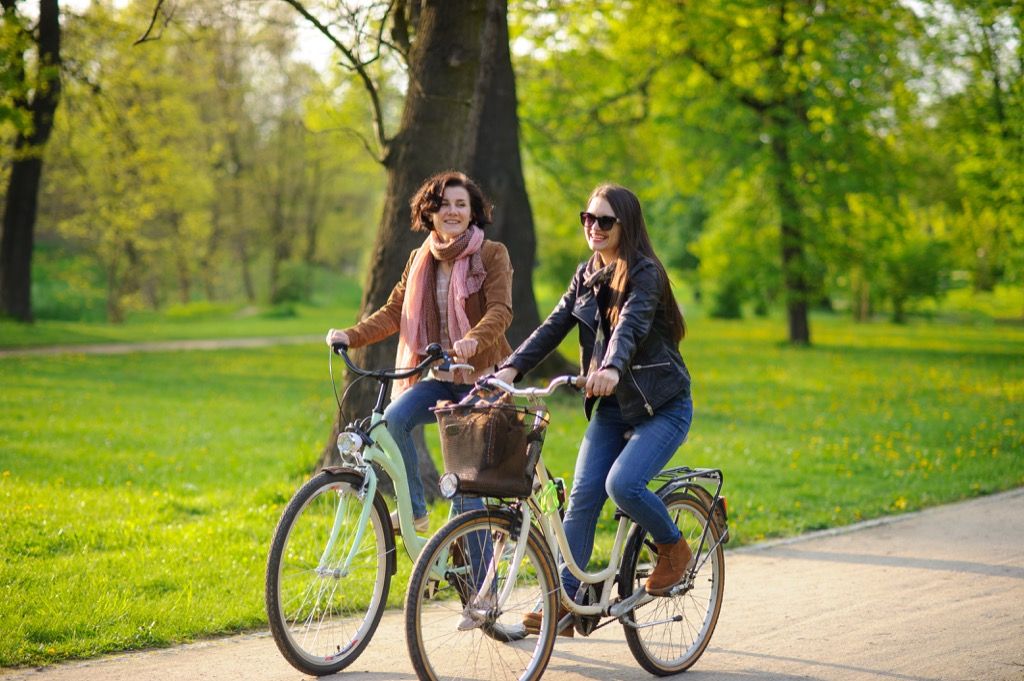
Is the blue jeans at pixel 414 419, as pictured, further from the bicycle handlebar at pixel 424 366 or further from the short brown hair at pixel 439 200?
the short brown hair at pixel 439 200

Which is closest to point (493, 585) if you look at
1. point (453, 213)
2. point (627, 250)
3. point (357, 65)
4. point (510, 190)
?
point (627, 250)

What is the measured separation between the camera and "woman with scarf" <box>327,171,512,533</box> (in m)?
5.25

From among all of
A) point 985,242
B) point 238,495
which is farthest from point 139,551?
point 985,242

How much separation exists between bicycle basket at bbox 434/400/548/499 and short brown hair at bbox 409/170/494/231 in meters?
1.40

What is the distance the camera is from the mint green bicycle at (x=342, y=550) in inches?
180

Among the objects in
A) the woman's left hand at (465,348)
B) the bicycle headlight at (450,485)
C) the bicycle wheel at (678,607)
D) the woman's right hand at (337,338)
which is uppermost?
the woman's right hand at (337,338)

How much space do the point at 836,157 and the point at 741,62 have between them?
3268 millimetres

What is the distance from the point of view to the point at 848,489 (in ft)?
31.8

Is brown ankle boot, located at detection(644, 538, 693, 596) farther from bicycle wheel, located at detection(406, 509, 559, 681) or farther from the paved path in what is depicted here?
bicycle wheel, located at detection(406, 509, 559, 681)

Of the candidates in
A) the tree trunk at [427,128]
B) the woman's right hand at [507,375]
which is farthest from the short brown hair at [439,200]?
the tree trunk at [427,128]

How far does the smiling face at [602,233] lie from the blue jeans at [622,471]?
0.65 meters

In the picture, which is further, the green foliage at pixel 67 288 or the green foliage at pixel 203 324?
the green foliage at pixel 67 288

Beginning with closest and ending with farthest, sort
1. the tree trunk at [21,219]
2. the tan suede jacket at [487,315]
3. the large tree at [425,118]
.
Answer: the tan suede jacket at [487,315], the large tree at [425,118], the tree trunk at [21,219]

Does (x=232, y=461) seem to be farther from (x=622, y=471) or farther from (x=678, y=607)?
(x=622, y=471)
